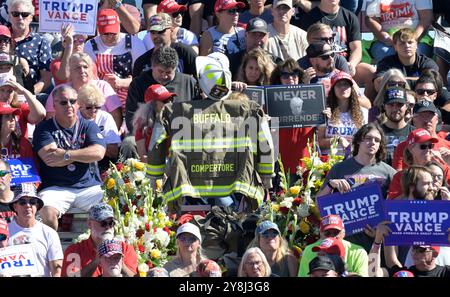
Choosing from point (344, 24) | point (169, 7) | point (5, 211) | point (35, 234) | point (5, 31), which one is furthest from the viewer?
point (344, 24)

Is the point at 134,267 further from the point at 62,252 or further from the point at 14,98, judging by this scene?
the point at 14,98

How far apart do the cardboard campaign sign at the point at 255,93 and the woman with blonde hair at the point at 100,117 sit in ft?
4.91

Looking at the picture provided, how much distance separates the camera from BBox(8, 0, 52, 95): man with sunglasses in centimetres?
1930

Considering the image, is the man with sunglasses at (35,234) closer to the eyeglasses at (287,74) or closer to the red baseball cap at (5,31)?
the eyeglasses at (287,74)

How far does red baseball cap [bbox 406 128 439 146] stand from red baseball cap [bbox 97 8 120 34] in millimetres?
4458

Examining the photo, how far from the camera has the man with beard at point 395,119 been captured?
16828 mm

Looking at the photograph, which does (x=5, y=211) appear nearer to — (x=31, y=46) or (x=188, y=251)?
(x=188, y=251)

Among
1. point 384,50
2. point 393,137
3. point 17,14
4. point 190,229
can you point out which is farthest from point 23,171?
point 384,50

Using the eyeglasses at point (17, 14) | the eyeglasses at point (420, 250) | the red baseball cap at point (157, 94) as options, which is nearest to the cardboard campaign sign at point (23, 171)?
the red baseball cap at point (157, 94)

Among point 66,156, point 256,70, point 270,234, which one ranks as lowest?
point 270,234

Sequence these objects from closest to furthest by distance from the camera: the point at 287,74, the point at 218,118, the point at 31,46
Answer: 1. the point at 218,118
2. the point at 287,74
3. the point at 31,46

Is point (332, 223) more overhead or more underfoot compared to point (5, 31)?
more underfoot

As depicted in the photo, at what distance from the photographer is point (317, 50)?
59.4ft

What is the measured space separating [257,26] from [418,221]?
4718 millimetres
